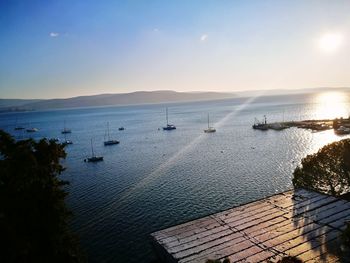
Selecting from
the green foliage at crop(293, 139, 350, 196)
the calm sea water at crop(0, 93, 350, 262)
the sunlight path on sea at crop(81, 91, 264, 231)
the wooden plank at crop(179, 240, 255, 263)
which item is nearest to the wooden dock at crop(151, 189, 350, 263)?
the wooden plank at crop(179, 240, 255, 263)

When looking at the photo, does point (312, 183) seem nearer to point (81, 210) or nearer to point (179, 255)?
point (179, 255)

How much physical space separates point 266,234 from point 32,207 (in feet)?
71.0

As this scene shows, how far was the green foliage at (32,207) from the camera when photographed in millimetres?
19125

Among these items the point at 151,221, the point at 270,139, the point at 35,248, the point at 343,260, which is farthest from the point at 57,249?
the point at 270,139

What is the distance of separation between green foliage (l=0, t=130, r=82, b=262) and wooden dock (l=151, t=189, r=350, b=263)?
1097 centimetres

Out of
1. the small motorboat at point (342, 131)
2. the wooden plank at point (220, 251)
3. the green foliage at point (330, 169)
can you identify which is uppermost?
the green foliage at point (330, 169)

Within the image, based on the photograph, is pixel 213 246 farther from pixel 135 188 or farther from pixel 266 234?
pixel 135 188

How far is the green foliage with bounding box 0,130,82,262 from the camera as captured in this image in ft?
62.7

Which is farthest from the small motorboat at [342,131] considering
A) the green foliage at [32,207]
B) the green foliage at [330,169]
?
the green foliage at [32,207]

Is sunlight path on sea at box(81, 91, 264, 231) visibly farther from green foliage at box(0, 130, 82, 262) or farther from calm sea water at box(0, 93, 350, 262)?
green foliage at box(0, 130, 82, 262)

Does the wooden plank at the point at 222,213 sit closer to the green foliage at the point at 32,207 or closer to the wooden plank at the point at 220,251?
the wooden plank at the point at 220,251

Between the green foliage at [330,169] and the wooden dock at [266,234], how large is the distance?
5.91 m

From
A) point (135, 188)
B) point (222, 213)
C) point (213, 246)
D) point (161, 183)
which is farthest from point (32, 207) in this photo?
point (161, 183)

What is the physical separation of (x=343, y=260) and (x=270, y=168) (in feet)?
184
